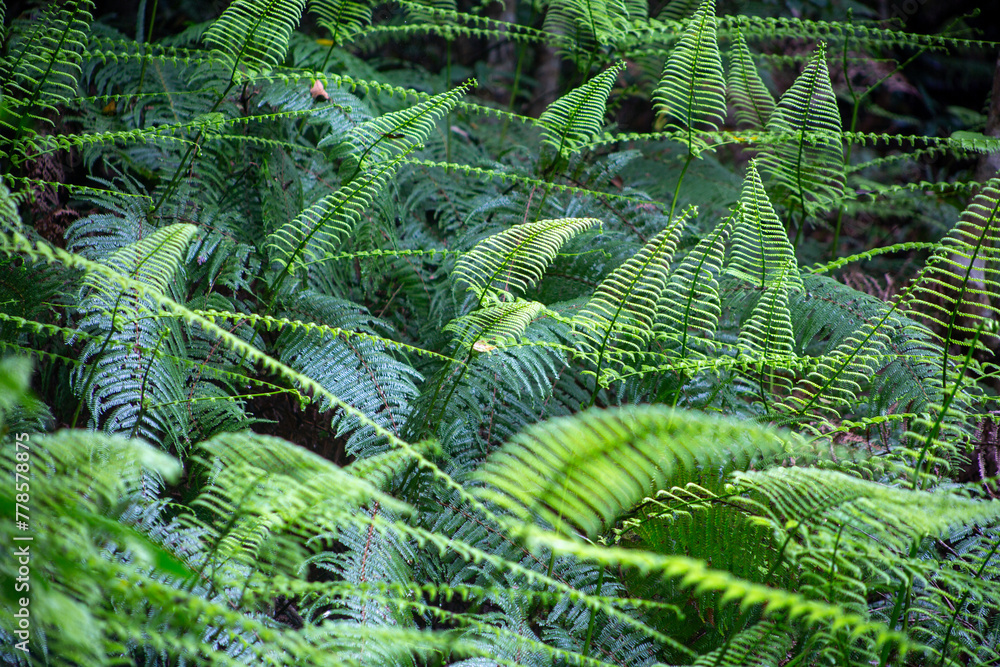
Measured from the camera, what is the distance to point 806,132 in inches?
84.3

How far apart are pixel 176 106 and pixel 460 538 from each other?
1.94 meters

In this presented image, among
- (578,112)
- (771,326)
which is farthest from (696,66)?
(771,326)

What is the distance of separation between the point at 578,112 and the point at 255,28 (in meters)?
1.04

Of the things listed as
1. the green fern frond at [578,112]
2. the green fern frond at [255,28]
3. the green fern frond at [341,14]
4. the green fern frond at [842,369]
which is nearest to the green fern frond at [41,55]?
the green fern frond at [255,28]

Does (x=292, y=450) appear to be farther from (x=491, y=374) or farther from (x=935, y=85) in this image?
(x=935, y=85)

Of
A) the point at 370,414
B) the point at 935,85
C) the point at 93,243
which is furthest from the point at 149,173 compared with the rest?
the point at 935,85

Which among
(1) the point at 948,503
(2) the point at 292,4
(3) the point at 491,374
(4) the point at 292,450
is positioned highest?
(2) the point at 292,4

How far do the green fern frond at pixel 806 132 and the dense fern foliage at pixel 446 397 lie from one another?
0.7 inches

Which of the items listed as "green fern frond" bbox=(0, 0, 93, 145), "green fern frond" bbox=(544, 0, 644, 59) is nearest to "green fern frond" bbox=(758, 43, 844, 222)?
"green fern frond" bbox=(544, 0, 644, 59)

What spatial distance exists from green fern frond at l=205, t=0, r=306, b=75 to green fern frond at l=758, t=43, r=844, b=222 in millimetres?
1630

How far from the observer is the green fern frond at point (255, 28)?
6.28ft

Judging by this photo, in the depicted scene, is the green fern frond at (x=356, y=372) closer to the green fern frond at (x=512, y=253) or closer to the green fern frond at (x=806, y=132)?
the green fern frond at (x=512, y=253)

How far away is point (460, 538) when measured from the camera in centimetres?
158

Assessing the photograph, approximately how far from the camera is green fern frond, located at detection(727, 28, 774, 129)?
8.39 ft
